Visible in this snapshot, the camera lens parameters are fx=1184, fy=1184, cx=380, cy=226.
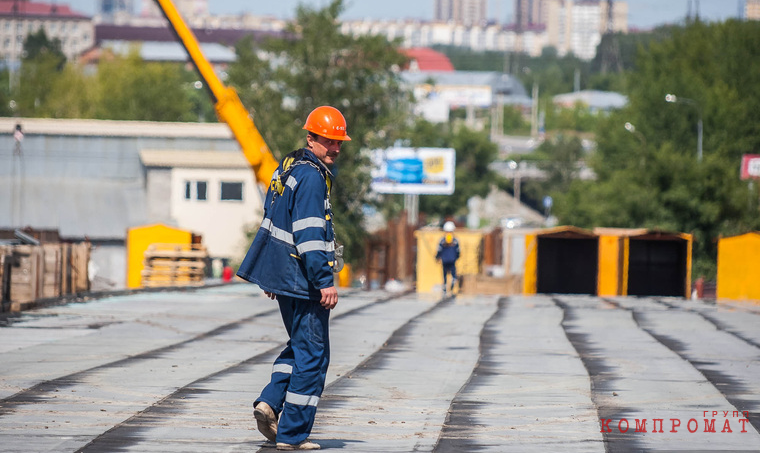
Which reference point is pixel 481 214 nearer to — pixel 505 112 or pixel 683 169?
pixel 683 169

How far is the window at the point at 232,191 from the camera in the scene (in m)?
58.2

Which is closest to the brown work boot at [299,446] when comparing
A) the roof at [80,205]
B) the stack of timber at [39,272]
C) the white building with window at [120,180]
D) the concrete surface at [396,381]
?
the concrete surface at [396,381]

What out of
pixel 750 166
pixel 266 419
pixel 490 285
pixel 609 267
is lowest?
pixel 490 285

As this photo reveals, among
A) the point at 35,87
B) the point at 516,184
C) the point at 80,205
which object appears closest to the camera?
the point at 80,205

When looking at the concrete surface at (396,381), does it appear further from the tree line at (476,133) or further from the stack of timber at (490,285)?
the tree line at (476,133)

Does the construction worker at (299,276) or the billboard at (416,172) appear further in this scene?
the billboard at (416,172)

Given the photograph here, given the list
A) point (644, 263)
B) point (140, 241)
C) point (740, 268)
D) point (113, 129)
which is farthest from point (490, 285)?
point (113, 129)

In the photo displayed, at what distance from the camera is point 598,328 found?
1549cm

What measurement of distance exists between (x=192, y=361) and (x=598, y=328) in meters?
6.50

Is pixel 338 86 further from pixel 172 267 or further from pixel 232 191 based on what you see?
pixel 232 191

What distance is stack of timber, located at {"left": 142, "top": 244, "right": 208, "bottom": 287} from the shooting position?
2838 cm

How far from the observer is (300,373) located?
690 centimetres

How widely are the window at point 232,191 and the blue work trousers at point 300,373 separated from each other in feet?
169

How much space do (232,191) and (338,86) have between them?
17.1 meters
